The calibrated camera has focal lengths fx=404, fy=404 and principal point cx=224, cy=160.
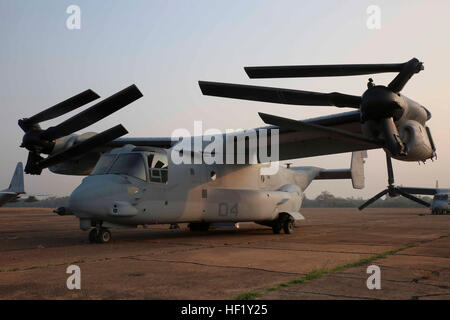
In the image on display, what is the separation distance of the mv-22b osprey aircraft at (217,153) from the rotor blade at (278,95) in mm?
23

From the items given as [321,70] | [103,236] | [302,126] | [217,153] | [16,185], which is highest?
[321,70]

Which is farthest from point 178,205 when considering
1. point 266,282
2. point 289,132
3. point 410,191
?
point 410,191

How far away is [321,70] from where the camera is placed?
8.68 m

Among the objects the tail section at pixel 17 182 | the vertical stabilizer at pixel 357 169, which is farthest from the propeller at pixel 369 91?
the tail section at pixel 17 182

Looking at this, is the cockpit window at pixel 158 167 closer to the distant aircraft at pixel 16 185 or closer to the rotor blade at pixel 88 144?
the rotor blade at pixel 88 144

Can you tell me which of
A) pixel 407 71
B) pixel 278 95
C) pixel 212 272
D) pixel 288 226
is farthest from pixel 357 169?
pixel 212 272

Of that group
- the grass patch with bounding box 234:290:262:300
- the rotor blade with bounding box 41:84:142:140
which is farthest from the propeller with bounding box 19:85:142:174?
the grass patch with bounding box 234:290:262:300

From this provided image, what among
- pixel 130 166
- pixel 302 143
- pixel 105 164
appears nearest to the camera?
pixel 130 166

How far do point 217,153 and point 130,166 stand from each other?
3.71 meters

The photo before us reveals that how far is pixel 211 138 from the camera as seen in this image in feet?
42.4

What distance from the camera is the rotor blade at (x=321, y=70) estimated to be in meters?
8.62

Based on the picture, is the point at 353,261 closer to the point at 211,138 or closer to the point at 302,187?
the point at 211,138

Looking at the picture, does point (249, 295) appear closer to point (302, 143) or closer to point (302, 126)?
point (302, 126)

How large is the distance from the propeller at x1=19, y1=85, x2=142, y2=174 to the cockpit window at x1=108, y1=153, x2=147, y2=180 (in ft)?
2.11
